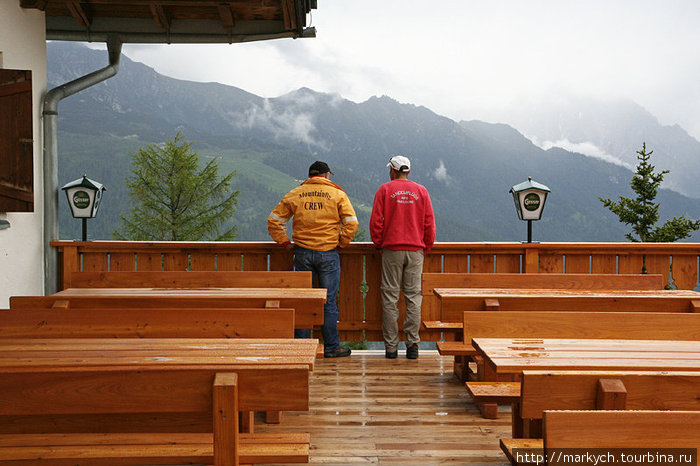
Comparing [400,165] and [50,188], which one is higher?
[400,165]

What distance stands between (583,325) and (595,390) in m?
1.32

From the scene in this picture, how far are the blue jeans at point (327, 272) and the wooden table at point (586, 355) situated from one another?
2.88 metres

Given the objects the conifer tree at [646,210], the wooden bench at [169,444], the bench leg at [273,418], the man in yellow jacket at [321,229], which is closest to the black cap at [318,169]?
the man in yellow jacket at [321,229]

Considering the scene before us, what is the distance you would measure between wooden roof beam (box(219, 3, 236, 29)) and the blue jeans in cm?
242

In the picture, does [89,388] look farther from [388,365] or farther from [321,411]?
[388,365]

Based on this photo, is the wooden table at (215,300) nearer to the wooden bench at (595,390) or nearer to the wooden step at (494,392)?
the wooden step at (494,392)

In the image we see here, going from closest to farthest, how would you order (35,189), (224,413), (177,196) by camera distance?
(224,413), (35,189), (177,196)

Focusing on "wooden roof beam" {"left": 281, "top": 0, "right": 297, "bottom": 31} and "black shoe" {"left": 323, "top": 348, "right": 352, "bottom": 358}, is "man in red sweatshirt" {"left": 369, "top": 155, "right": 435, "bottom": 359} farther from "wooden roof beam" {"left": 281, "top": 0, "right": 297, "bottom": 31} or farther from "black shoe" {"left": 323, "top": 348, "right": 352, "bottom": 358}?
"wooden roof beam" {"left": 281, "top": 0, "right": 297, "bottom": 31}

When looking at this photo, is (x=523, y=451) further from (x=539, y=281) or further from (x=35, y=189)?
(x=35, y=189)

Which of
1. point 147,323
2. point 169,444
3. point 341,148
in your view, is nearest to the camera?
point 169,444

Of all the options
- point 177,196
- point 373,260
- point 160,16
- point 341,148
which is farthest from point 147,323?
point 341,148

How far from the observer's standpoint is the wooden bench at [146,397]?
6.30 ft

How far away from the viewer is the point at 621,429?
1586mm

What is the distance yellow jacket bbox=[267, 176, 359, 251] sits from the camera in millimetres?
5676
